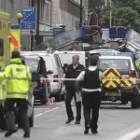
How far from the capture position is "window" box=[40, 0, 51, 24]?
66625mm

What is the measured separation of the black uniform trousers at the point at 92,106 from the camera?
15.8m

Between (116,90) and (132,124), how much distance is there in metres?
6.04

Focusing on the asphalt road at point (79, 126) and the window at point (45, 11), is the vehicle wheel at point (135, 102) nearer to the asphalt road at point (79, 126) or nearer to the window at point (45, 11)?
the asphalt road at point (79, 126)

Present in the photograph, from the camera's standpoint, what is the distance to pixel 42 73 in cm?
2664

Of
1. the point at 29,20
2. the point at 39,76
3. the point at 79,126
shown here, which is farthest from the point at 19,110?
the point at 29,20

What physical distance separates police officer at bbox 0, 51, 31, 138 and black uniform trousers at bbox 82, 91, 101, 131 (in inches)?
71.0

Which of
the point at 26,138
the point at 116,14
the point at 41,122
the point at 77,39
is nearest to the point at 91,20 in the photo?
the point at 77,39

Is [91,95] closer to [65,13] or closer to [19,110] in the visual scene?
[19,110]

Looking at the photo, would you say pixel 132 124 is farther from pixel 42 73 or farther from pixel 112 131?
pixel 42 73

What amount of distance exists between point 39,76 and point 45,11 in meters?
43.4

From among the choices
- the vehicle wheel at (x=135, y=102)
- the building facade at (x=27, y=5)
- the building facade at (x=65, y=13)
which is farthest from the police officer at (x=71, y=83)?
the building facade at (x=65, y=13)

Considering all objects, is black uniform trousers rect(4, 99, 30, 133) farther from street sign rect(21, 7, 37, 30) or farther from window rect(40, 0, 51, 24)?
window rect(40, 0, 51, 24)

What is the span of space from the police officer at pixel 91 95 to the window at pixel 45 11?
50.1 m

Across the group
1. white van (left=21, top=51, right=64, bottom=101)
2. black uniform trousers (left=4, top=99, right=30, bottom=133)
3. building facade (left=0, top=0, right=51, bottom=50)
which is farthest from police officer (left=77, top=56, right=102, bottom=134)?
building facade (left=0, top=0, right=51, bottom=50)
